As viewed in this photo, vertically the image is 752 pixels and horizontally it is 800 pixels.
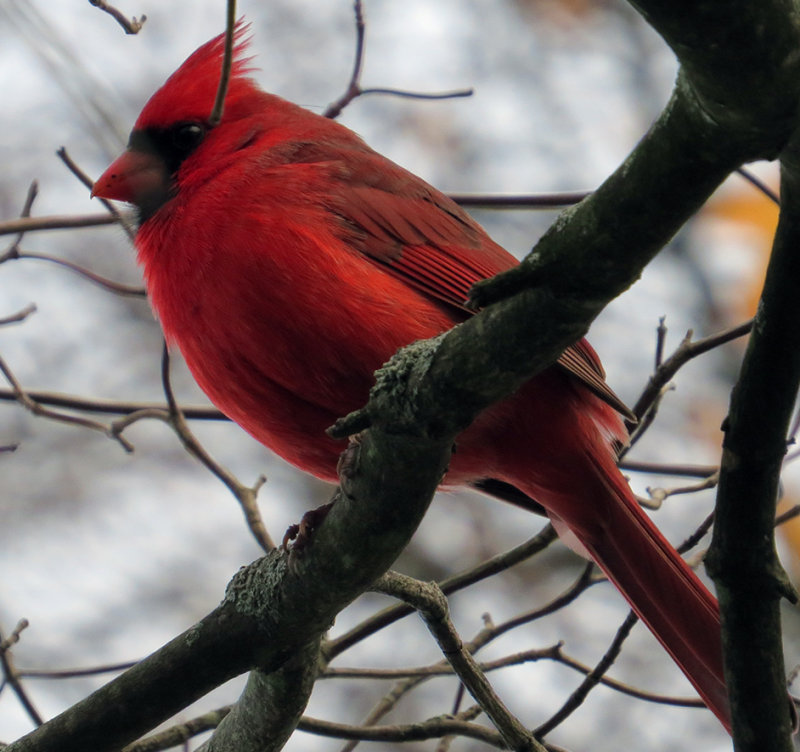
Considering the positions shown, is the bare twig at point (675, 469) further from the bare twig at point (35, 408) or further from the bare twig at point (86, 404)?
the bare twig at point (35, 408)

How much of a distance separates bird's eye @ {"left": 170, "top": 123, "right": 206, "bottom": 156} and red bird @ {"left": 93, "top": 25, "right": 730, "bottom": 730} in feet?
0.31

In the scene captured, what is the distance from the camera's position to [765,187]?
2756 millimetres

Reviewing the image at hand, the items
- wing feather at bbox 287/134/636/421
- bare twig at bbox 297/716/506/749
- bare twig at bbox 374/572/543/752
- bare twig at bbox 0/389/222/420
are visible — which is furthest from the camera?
bare twig at bbox 0/389/222/420

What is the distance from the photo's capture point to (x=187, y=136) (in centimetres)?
319

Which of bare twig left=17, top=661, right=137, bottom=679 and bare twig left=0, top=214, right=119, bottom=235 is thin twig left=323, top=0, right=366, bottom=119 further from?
bare twig left=17, top=661, right=137, bottom=679

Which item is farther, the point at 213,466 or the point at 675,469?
the point at 675,469

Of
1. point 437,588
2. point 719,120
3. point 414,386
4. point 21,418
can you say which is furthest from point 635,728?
point 719,120

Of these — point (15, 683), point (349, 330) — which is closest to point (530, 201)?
point (349, 330)

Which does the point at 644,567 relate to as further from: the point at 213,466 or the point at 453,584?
the point at 213,466

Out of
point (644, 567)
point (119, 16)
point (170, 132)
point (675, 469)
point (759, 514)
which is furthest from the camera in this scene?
point (170, 132)

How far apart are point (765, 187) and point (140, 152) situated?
66.3 inches

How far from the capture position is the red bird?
254cm

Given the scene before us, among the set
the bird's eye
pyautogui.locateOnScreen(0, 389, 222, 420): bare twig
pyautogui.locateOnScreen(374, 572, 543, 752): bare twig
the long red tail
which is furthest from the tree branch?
the bird's eye

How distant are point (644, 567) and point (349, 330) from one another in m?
0.93
